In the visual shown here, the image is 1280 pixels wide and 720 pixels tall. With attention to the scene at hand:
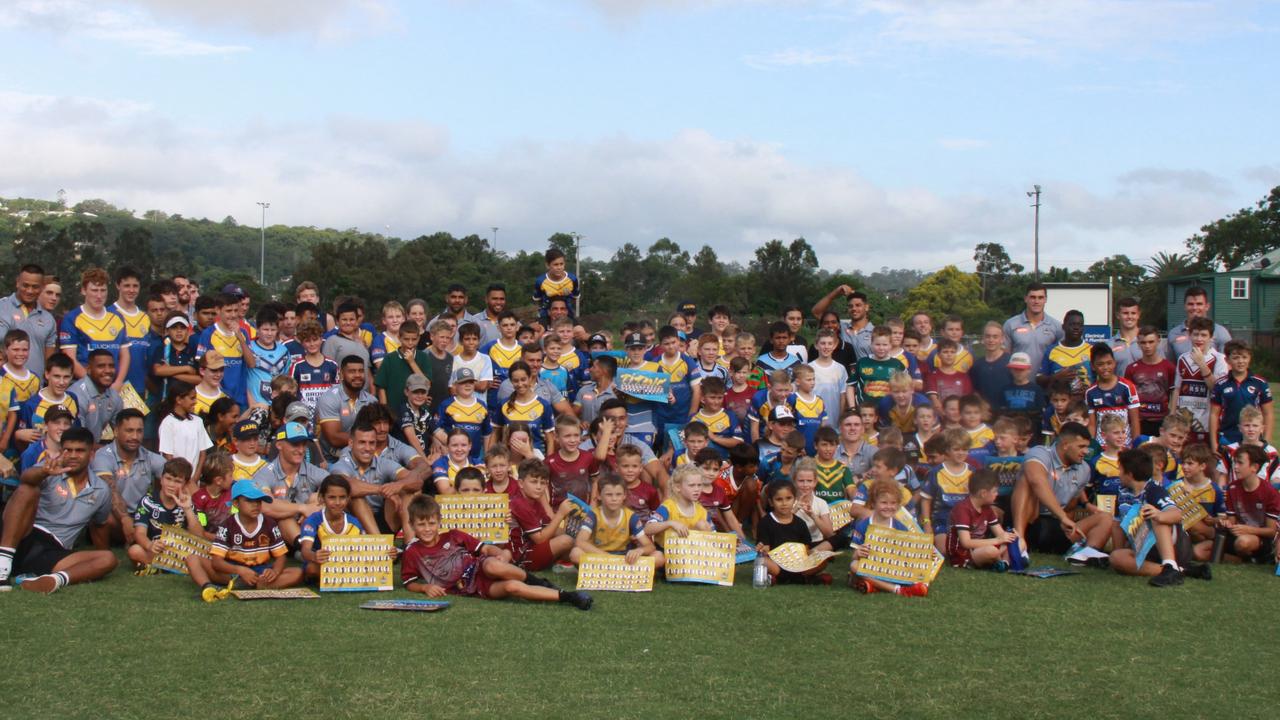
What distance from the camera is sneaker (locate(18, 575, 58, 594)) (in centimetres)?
698

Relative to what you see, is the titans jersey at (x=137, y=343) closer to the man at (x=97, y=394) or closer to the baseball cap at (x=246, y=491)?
the man at (x=97, y=394)

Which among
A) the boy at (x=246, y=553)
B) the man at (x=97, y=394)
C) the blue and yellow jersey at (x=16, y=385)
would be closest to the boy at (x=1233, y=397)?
the boy at (x=246, y=553)

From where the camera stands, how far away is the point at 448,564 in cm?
723

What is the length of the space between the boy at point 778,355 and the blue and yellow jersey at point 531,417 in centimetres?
229

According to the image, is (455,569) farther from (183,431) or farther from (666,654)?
(183,431)

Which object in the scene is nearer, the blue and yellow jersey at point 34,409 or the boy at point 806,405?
the blue and yellow jersey at point 34,409

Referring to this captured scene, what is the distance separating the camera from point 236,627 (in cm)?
625

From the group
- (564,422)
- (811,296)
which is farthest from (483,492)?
(811,296)

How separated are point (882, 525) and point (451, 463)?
3440 millimetres

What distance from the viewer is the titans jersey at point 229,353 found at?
31.1 ft

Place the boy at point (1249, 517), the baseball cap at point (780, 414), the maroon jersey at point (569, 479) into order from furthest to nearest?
the baseball cap at point (780, 414)
the maroon jersey at point (569, 479)
the boy at point (1249, 517)

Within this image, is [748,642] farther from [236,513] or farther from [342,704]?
[236,513]

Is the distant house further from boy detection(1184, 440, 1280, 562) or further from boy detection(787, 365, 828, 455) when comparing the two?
boy detection(787, 365, 828, 455)

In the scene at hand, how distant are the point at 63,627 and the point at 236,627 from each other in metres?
0.98
